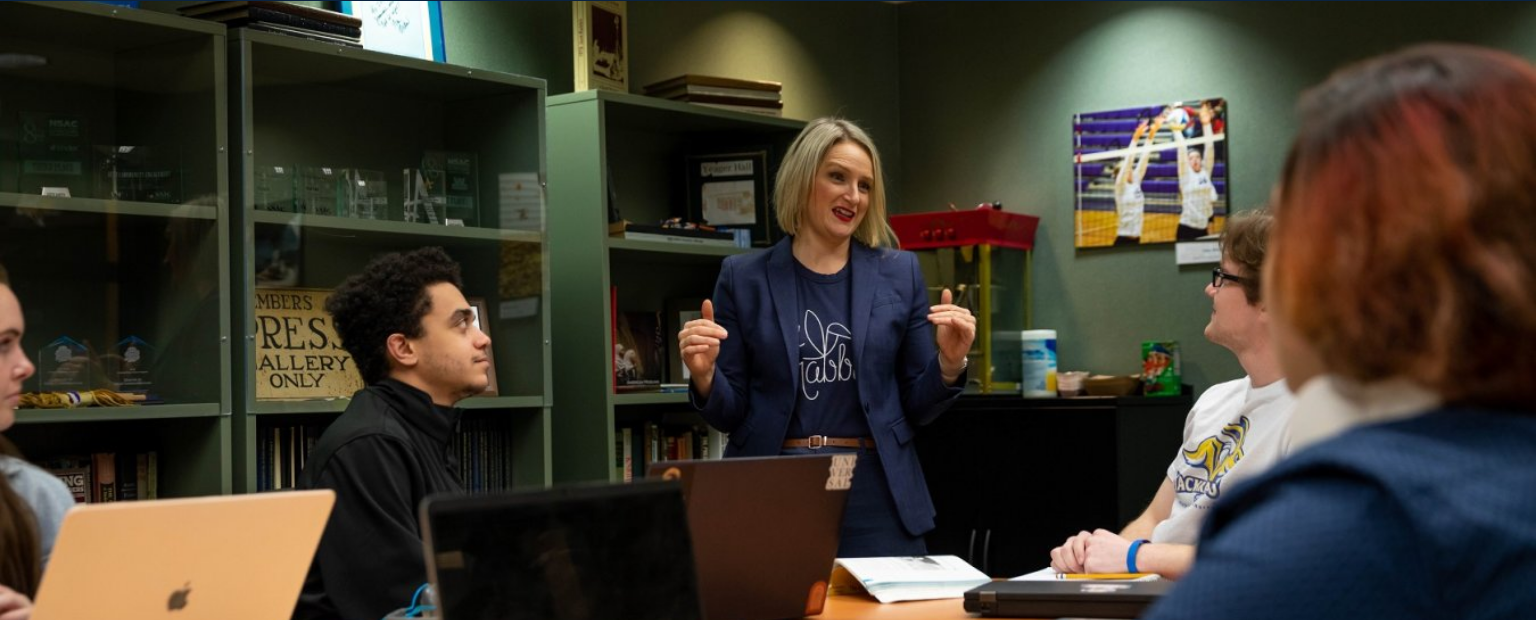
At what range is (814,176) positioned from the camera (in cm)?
329

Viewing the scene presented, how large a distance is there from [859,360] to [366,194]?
140cm

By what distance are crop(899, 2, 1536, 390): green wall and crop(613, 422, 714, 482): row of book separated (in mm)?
1689

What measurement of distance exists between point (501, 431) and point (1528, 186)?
351cm

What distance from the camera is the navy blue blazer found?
10.3ft

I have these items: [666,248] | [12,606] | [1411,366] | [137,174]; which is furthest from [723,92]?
[1411,366]

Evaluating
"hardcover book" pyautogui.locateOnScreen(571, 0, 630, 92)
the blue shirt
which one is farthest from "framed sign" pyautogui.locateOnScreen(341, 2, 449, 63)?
the blue shirt

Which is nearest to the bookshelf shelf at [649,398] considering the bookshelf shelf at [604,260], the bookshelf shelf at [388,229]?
the bookshelf shelf at [604,260]

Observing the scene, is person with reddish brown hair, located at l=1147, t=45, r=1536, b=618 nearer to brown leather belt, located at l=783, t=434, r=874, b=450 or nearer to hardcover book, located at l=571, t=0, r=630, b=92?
brown leather belt, located at l=783, t=434, r=874, b=450

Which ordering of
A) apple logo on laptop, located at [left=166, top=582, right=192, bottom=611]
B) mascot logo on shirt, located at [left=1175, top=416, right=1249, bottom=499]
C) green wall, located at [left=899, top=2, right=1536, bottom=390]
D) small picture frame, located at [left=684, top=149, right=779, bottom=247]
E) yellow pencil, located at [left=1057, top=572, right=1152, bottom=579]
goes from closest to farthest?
apple logo on laptop, located at [left=166, top=582, right=192, bottom=611], yellow pencil, located at [left=1057, top=572, right=1152, bottom=579], mascot logo on shirt, located at [left=1175, top=416, right=1249, bottom=499], small picture frame, located at [left=684, top=149, right=779, bottom=247], green wall, located at [left=899, top=2, right=1536, bottom=390]

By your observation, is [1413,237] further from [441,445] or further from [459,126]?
[459,126]

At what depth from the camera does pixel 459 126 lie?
13.5 ft

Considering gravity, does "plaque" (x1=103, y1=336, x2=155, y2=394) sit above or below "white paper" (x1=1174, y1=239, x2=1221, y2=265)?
below

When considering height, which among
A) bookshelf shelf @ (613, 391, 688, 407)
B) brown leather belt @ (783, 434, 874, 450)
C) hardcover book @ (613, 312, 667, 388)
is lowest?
brown leather belt @ (783, 434, 874, 450)

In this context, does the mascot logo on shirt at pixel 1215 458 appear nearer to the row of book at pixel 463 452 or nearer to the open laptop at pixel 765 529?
the open laptop at pixel 765 529
